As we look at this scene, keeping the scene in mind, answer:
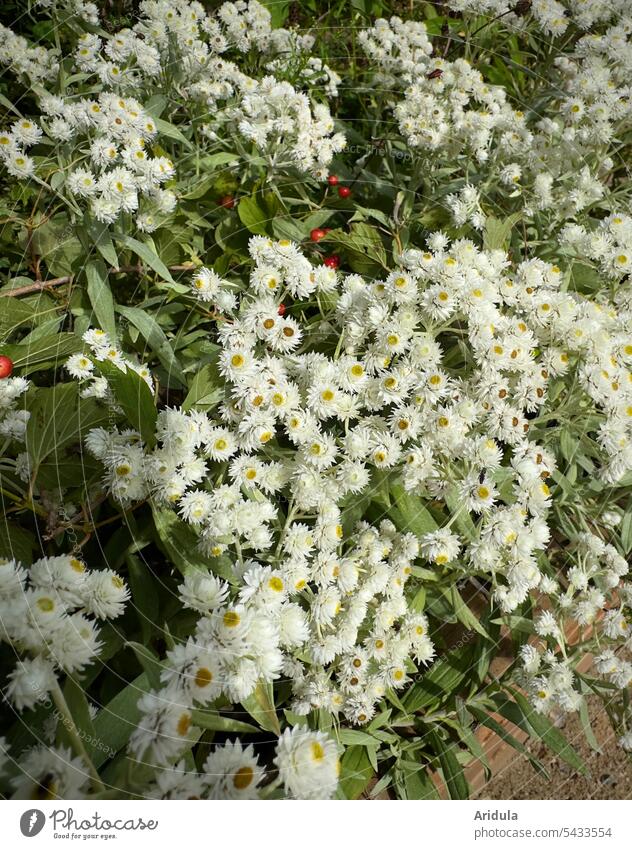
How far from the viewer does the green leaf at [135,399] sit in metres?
0.79

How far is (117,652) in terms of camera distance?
89 centimetres

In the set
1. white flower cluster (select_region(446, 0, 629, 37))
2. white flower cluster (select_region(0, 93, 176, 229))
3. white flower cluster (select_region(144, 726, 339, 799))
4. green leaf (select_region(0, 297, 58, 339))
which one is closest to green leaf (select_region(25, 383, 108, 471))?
green leaf (select_region(0, 297, 58, 339))

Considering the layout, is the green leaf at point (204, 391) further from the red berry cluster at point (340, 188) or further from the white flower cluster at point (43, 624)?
the red berry cluster at point (340, 188)

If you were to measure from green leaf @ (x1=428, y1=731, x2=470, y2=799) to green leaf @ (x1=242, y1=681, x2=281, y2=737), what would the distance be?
49 cm

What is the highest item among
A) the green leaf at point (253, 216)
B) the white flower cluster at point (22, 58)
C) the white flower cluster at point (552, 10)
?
the white flower cluster at point (552, 10)

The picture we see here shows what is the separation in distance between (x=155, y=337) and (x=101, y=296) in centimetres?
11

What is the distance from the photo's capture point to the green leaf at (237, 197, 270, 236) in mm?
1188

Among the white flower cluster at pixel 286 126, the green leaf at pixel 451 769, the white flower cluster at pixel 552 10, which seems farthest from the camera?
the white flower cluster at pixel 552 10

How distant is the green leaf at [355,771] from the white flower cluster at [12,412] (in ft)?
2.39

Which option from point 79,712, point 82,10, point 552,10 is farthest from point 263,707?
point 552,10
